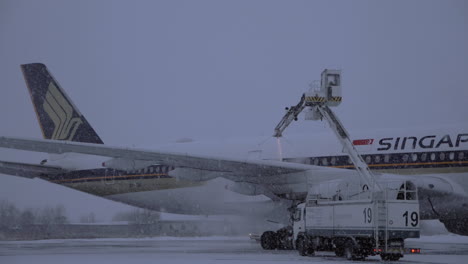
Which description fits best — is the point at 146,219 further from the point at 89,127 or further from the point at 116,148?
the point at 116,148

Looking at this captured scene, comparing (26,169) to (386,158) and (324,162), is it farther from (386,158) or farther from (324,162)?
(386,158)

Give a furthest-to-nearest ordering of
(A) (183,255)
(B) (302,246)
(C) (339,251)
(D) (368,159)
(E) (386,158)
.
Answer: (D) (368,159)
(E) (386,158)
(A) (183,255)
(B) (302,246)
(C) (339,251)

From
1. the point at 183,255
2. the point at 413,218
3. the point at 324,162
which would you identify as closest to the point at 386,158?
the point at 324,162

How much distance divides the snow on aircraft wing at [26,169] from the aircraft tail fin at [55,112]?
5.93 feet

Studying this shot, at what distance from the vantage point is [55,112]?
29.8 meters

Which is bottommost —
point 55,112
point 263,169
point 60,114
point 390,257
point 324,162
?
point 390,257

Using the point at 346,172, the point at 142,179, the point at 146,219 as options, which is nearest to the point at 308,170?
the point at 346,172

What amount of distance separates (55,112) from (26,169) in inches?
A: 162

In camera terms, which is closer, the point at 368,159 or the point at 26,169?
the point at 368,159

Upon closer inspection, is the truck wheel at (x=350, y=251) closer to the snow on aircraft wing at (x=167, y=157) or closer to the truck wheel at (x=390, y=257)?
the truck wheel at (x=390, y=257)

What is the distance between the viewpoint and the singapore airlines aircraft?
18.8 meters

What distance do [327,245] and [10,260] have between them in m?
9.52

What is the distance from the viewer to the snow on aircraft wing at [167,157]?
18406mm

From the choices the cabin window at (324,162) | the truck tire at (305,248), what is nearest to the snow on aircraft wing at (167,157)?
the cabin window at (324,162)
